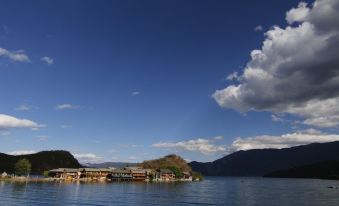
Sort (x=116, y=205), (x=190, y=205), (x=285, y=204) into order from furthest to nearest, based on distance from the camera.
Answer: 1. (x=285, y=204)
2. (x=190, y=205)
3. (x=116, y=205)

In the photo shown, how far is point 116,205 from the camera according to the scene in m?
97.8

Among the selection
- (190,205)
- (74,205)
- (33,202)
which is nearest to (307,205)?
(190,205)

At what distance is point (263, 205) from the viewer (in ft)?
362

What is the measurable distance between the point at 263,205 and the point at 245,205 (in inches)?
200

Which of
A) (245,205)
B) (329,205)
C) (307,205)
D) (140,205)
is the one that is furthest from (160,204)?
(329,205)

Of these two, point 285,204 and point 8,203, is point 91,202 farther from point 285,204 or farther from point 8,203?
point 285,204

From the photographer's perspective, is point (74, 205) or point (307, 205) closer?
point (74, 205)

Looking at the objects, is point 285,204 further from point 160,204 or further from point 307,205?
point 160,204

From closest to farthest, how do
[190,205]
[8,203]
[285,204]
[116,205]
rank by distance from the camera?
[8,203] < [116,205] < [190,205] < [285,204]

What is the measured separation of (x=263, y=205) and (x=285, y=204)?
825cm

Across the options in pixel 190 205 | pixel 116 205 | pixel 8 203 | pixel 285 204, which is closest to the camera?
pixel 8 203

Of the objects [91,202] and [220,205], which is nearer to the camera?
[91,202]

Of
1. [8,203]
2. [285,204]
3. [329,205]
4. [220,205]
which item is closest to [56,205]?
[8,203]

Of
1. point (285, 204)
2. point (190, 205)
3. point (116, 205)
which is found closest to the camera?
point (116, 205)
